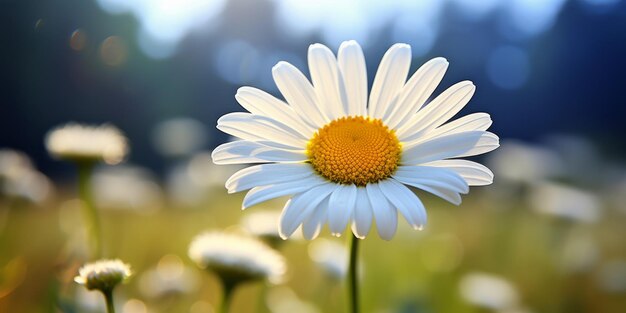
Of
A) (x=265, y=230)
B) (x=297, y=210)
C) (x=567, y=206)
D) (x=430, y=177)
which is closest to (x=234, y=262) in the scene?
(x=265, y=230)

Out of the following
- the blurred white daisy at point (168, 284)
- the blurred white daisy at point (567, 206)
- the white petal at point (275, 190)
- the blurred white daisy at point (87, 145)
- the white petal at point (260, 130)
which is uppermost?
the blurred white daisy at point (567, 206)

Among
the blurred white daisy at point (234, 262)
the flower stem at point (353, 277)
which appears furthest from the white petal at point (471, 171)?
the blurred white daisy at point (234, 262)

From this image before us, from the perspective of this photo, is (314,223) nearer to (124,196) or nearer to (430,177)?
(430,177)

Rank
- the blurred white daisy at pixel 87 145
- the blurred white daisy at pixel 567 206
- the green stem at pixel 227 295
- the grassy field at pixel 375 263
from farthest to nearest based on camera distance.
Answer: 1. the blurred white daisy at pixel 567 206
2. the grassy field at pixel 375 263
3. the blurred white daisy at pixel 87 145
4. the green stem at pixel 227 295

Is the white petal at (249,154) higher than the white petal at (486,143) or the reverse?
higher

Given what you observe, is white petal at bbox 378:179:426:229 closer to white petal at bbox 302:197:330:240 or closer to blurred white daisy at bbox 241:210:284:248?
white petal at bbox 302:197:330:240

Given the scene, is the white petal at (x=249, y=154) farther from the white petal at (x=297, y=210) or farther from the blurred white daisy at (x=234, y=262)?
the blurred white daisy at (x=234, y=262)
